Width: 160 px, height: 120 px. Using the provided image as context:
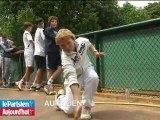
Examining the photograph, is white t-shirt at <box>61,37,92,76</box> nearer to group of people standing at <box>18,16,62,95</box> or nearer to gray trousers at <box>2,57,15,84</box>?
group of people standing at <box>18,16,62,95</box>

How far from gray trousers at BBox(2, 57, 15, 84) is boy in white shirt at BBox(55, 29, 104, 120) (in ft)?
16.3

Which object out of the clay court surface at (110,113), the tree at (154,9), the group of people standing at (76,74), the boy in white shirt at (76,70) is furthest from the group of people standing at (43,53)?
the tree at (154,9)

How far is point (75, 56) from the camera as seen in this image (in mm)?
5496

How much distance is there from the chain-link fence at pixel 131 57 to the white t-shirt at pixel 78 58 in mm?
1629

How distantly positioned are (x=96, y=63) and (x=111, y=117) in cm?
278

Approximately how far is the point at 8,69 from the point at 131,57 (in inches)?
171

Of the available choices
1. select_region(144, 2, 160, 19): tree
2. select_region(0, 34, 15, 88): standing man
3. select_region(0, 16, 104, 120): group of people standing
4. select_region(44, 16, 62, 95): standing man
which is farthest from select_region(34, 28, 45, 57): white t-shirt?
select_region(144, 2, 160, 19): tree

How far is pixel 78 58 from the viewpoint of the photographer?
18.2ft

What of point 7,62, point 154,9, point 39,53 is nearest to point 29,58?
point 39,53

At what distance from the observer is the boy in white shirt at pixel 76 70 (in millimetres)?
5242

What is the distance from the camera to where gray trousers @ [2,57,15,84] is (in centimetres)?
1063

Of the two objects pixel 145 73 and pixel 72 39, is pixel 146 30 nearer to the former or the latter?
pixel 145 73

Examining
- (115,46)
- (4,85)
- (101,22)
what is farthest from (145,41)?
(101,22)

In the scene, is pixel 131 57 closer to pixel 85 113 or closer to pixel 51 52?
pixel 51 52
